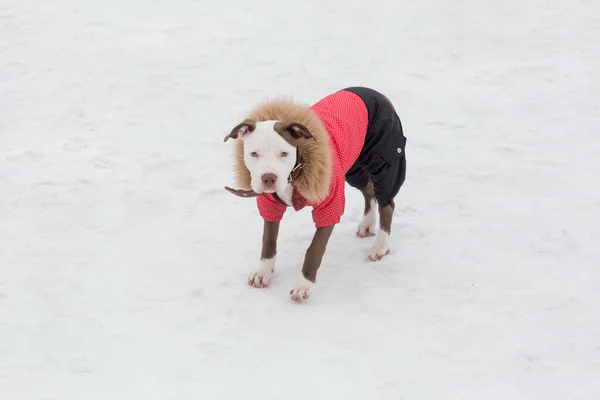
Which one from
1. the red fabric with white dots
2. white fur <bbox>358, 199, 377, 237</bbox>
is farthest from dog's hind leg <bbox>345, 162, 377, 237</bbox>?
the red fabric with white dots

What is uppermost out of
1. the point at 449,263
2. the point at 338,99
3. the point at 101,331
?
the point at 338,99

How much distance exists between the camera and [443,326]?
4289 mm

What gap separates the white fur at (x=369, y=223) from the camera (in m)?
5.38

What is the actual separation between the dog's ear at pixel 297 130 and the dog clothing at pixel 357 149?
13.4 inches

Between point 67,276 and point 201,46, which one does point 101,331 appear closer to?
point 67,276

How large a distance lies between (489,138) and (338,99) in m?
2.74

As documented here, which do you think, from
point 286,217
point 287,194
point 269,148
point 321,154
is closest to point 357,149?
point 321,154

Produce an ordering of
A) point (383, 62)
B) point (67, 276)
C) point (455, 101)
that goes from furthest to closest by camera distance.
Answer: point (383, 62) < point (455, 101) < point (67, 276)

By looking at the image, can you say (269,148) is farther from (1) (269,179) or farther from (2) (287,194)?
(2) (287,194)

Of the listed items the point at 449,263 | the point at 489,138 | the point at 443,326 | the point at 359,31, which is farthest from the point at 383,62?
the point at 443,326

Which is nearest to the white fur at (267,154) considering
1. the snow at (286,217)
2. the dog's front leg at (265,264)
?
the dog's front leg at (265,264)

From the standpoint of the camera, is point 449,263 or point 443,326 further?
point 449,263

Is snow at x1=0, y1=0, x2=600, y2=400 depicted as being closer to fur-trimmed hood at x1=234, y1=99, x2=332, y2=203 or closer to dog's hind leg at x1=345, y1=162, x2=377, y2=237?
dog's hind leg at x1=345, y1=162, x2=377, y2=237

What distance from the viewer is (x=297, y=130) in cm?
409
